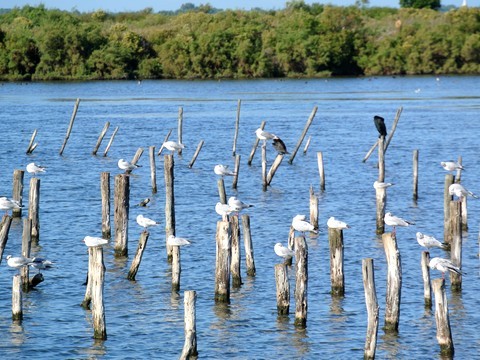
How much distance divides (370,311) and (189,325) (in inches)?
106

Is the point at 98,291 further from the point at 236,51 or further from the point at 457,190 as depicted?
the point at 236,51

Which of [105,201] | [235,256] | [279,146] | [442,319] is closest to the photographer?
[442,319]

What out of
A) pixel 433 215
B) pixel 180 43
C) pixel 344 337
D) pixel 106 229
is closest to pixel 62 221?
pixel 106 229

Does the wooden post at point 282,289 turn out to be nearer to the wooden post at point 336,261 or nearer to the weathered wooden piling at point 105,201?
the wooden post at point 336,261

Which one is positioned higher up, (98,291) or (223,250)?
(223,250)

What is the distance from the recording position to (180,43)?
5103 inches

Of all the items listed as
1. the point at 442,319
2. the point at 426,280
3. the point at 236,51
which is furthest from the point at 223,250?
the point at 236,51

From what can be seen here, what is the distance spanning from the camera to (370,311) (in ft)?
51.6

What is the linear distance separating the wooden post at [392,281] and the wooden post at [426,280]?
1.20 metres

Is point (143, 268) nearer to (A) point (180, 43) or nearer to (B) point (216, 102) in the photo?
(B) point (216, 102)

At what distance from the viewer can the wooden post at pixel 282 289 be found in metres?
17.6

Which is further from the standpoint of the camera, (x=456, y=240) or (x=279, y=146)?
(x=279, y=146)

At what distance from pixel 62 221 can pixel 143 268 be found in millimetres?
6404

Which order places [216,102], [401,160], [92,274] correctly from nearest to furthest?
[92,274] < [401,160] < [216,102]
